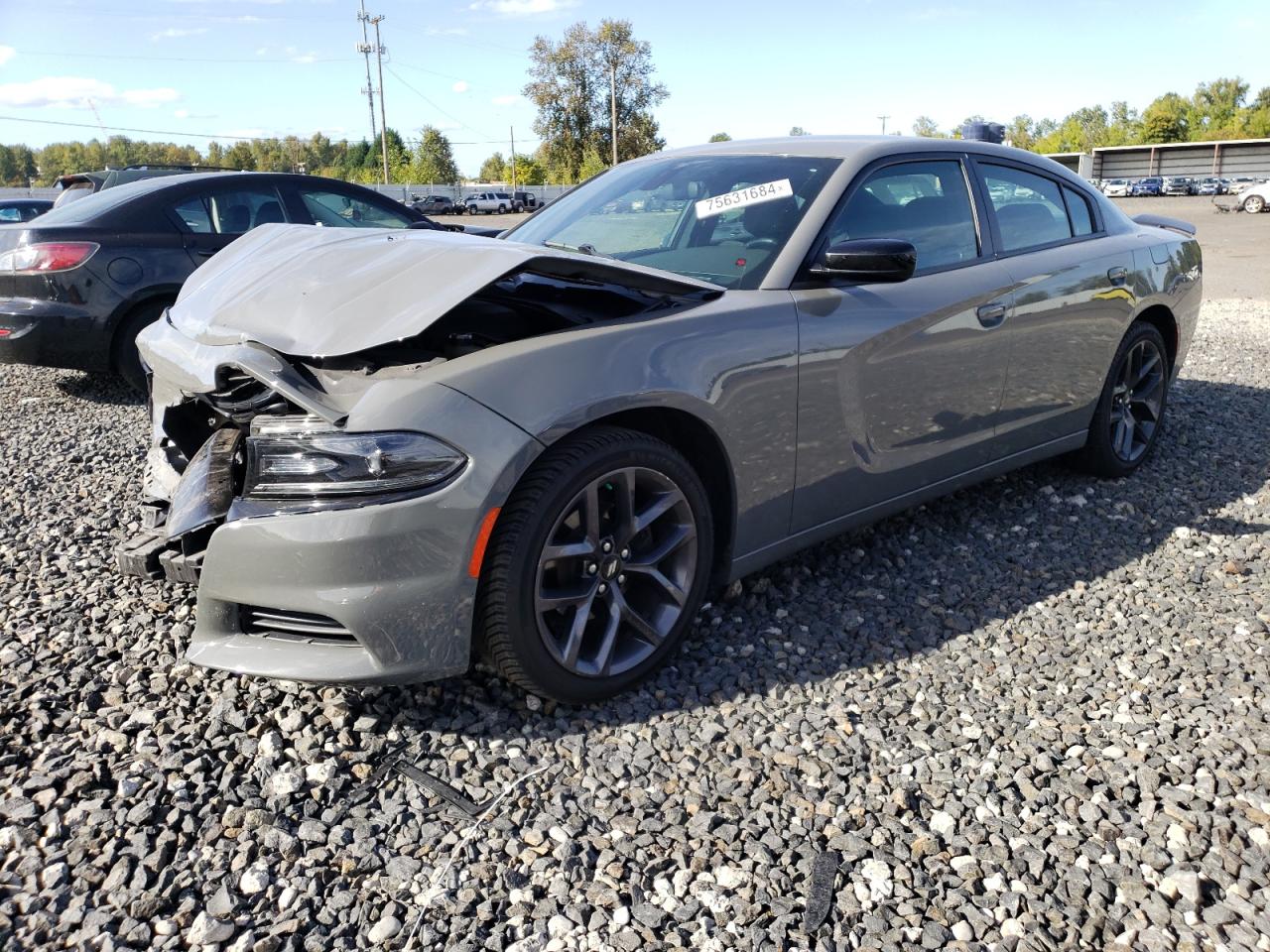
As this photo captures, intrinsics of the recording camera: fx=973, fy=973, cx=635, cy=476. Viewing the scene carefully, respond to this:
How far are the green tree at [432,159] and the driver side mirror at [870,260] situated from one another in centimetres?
9480

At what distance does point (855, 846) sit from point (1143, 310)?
3.54 meters

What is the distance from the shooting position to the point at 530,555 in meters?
2.51

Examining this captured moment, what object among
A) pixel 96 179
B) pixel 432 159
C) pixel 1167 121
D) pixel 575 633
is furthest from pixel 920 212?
pixel 1167 121

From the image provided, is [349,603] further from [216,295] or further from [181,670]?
[216,295]

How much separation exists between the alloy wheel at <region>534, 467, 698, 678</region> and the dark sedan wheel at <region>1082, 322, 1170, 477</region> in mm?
2672

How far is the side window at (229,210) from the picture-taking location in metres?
6.65

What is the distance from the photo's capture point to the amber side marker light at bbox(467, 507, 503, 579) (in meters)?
2.40

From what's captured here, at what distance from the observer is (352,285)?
2.78m

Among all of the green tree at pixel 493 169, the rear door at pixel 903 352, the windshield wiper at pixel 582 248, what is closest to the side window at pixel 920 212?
the rear door at pixel 903 352

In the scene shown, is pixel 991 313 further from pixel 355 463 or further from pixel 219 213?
pixel 219 213

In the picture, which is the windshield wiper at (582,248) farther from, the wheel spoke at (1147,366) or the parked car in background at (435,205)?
the parked car in background at (435,205)

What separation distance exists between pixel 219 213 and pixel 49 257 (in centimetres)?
112

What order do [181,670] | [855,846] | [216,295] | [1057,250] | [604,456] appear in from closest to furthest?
[855,846] < [604,456] < [181,670] < [216,295] < [1057,250]

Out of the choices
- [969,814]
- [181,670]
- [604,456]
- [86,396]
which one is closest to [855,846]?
[969,814]
